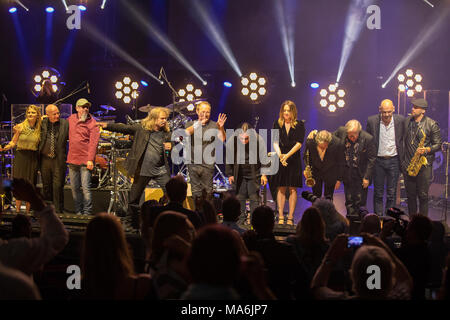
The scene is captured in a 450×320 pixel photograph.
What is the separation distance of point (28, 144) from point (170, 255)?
5.24 meters

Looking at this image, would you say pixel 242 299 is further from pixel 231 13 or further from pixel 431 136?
pixel 231 13

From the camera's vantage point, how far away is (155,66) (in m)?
12.3

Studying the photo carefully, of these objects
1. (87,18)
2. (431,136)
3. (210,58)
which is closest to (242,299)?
(431,136)

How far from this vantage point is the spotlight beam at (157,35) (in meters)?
12.1

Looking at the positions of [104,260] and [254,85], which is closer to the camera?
[104,260]

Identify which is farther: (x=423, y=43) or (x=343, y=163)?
(x=423, y=43)

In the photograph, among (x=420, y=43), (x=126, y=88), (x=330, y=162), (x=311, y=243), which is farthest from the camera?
(x=420, y=43)

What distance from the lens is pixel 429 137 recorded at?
7.14 m

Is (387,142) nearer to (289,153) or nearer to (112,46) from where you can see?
(289,153)

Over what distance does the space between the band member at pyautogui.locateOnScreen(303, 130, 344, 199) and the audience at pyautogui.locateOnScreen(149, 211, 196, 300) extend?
411 centimetres

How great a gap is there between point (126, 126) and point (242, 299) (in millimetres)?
4860

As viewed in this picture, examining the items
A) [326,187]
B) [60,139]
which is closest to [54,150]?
[60,139]

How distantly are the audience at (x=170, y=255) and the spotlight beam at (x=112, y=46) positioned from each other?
378 inches

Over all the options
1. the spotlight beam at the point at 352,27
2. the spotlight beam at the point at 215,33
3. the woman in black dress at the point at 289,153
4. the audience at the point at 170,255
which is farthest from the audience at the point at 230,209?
the spotlight beam at the point at 215,33
